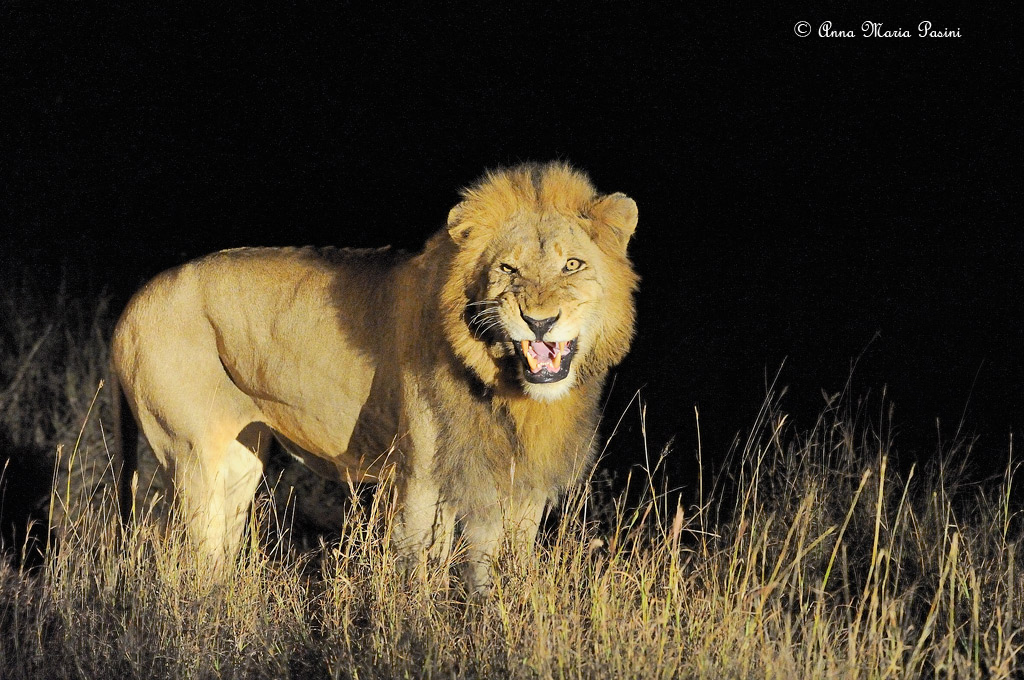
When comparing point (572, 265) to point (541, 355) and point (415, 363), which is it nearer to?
point (541, 355)

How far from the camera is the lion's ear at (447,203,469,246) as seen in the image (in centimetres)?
402

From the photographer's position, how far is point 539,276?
3812 mm

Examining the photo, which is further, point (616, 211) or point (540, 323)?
point (616, 211)

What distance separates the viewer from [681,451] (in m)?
6.68

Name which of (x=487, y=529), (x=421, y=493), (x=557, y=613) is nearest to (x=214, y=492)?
(x=421, y=493)

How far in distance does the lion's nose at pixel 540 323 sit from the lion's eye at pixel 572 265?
8.2 inches

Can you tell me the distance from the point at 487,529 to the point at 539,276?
1.04 m

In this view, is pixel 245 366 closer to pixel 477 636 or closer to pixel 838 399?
pixel 477 636

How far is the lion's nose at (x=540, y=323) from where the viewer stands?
3.70 meters

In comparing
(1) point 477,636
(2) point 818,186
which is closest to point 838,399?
(2) point 818,186

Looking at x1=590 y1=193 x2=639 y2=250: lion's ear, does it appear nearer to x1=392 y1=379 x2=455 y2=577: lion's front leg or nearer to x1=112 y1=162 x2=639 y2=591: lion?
x1=112 y1=162 x2=639 y2=591: lion

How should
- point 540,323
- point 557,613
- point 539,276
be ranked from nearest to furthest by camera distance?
point 557,613 → point 540,323 → point 539,276

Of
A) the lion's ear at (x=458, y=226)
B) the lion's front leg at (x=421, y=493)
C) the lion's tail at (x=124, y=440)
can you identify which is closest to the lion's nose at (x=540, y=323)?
the lion's ear at (x=458, y=226)

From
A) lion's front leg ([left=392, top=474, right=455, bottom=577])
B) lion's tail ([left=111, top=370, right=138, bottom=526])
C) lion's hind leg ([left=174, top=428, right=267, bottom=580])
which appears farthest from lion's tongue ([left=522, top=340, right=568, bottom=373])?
lion's tail ([left=111, top=370, right=138, bottom=526])
